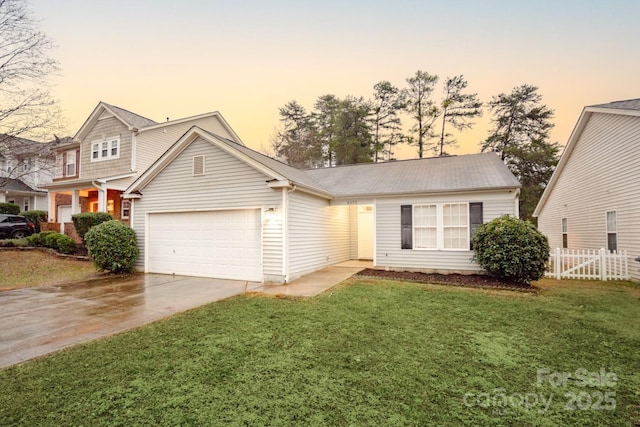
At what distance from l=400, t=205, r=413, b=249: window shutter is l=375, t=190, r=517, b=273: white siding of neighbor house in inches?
4.6

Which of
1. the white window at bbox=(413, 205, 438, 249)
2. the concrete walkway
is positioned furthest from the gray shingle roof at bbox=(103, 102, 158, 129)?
the white window at bbox=(413, 205, 438, 249)

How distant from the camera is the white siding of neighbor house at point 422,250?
993cm

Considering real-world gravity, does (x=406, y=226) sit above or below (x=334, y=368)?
above

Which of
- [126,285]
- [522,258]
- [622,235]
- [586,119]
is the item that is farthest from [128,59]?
[622,235]

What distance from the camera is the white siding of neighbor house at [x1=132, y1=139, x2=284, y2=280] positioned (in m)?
9.08

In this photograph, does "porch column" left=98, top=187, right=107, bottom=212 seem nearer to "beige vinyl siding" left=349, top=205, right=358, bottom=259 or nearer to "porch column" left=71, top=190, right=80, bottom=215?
"porch column" left=71, top=190, right=80, bottom=215

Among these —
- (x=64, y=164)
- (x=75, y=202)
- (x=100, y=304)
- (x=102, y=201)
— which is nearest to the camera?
(x=100, y=304)

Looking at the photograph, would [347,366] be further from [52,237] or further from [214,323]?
[52,237]

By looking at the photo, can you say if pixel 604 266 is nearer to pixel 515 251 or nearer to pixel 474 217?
pixel 515 251

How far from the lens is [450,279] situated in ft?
30.7

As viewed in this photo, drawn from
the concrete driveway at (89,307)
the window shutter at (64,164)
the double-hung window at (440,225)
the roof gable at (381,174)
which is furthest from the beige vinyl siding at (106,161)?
the double-hung window at (440,225)

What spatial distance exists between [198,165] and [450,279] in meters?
9.33

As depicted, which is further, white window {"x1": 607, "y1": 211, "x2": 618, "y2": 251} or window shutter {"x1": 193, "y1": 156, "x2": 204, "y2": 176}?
white window {"x1": 607, "y1": 211, "x2": 618, "y2": 251}

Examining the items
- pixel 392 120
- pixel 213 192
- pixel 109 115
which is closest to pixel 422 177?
pixel 213 192
